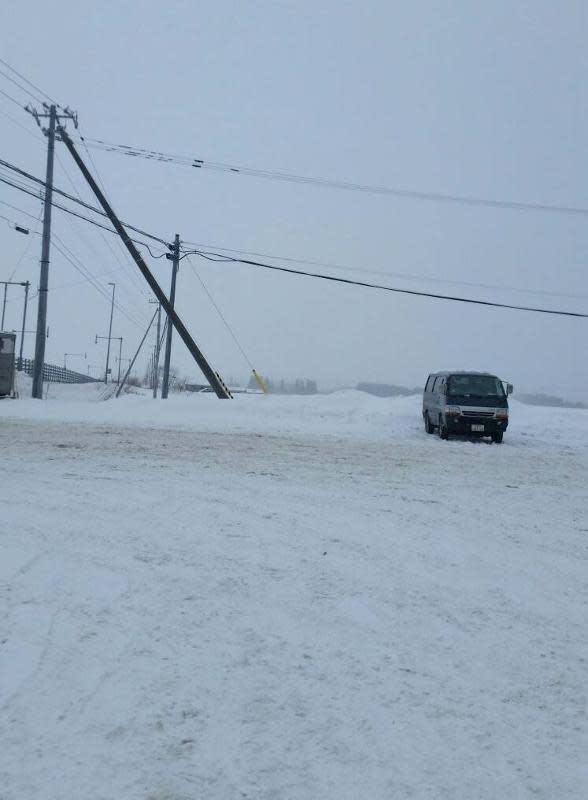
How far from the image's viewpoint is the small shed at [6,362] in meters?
28.9

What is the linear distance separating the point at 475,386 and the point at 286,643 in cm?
1698

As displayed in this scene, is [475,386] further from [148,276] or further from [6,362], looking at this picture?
[6,362]

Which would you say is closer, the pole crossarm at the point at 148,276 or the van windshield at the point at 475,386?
the van windshield at the point at 475,386

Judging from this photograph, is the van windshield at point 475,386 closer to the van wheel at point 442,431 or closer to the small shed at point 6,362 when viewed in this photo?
the van wheel at point 442,431

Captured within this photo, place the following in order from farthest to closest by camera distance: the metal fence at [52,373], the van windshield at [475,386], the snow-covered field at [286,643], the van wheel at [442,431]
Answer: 1. the metal fence at [52,373]
2. the van windshield at [475,386]
3. the van wheel at [442,431]
4. the snow-covered field at [286,643]

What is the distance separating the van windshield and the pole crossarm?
1068 cm

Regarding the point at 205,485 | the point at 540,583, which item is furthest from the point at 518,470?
the point at 540,583

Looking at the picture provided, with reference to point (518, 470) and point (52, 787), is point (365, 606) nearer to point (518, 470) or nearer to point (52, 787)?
point (52, 787)

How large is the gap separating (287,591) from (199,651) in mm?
1082

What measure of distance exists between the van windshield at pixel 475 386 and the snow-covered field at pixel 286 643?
428 inches

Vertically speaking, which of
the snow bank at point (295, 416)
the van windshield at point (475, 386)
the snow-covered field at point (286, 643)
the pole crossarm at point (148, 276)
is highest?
the pole crossarm at point (148, 276)

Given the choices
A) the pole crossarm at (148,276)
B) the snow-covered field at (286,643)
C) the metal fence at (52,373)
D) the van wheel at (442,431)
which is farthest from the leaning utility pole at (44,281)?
the metal fence at (52,373)

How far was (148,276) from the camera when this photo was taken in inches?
1093

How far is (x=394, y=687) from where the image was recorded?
9.60 ft
